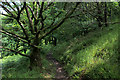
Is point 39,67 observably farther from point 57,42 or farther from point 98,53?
point 57,42

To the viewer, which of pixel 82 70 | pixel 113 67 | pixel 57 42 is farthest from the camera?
pixel 57 42

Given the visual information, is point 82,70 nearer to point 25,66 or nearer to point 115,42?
point 115,42

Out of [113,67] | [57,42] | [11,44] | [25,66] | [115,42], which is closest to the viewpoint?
[113,67]

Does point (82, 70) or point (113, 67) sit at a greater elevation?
point (113, 67)

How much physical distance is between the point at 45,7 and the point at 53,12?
122cm

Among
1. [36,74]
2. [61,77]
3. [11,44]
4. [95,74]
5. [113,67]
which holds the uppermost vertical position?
[11,44]

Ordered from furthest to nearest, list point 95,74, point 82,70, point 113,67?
point 82,70 → point 95,74 → point 113,67

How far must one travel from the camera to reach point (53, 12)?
974cm

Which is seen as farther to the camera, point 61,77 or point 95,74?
point 61,77

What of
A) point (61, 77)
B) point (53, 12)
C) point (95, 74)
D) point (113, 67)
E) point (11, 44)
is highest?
point (53, 12)

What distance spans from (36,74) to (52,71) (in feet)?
6.79

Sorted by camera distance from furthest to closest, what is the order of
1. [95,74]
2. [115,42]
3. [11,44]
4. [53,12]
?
[53,12] → [11,44] → [115,42] → [95,74]

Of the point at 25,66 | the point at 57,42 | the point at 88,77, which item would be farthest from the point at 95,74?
the point at 57,42

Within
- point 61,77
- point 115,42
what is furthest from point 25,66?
point 115,42
